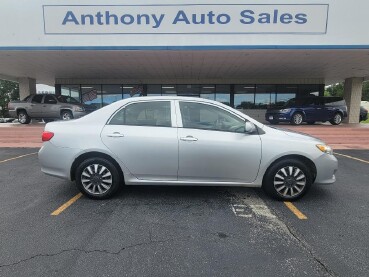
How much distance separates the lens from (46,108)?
14.9 meters

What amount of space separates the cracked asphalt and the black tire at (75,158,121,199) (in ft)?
0.57

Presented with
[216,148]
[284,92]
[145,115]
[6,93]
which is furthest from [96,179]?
[6,93]

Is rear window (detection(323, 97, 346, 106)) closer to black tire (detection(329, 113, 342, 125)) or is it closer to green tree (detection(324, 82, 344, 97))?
black tire (detection(329, 113, 342, 125))

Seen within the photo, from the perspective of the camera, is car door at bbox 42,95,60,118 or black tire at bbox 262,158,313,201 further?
car door at bbox 42,95,60,118

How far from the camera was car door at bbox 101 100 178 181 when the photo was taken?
411 centimetres

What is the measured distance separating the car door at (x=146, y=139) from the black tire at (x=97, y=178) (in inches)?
10.2

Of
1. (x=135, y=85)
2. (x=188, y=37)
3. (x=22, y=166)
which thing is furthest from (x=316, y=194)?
(x=135, y=85)

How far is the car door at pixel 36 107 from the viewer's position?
14.9 m

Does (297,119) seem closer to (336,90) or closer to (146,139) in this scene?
(146,139)

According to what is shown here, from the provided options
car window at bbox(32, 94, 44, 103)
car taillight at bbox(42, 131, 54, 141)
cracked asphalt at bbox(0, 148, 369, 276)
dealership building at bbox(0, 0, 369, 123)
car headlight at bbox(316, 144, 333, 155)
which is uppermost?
dealership building at bbox(0, 0, 369, 123)

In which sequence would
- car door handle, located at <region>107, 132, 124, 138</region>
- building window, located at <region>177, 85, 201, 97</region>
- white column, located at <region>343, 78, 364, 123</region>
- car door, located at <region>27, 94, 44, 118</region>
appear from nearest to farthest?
car door handle, located at <region>107, 132, 124, 138</region> < car door, located at <region>27, 94, 44, 118</region> < white column, located at <region>343, 78, 364, 123</region> < building window, located at <region>177, 85, 201, 97</region>

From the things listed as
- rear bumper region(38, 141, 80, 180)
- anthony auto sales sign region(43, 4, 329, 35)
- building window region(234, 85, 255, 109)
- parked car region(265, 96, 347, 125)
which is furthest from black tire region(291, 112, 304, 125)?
rear bumper region(38, 141, 80, 180)

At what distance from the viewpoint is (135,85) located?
21125 mm

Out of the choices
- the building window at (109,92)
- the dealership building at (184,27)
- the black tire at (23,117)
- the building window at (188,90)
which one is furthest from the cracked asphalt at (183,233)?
the building window at (109,92)
